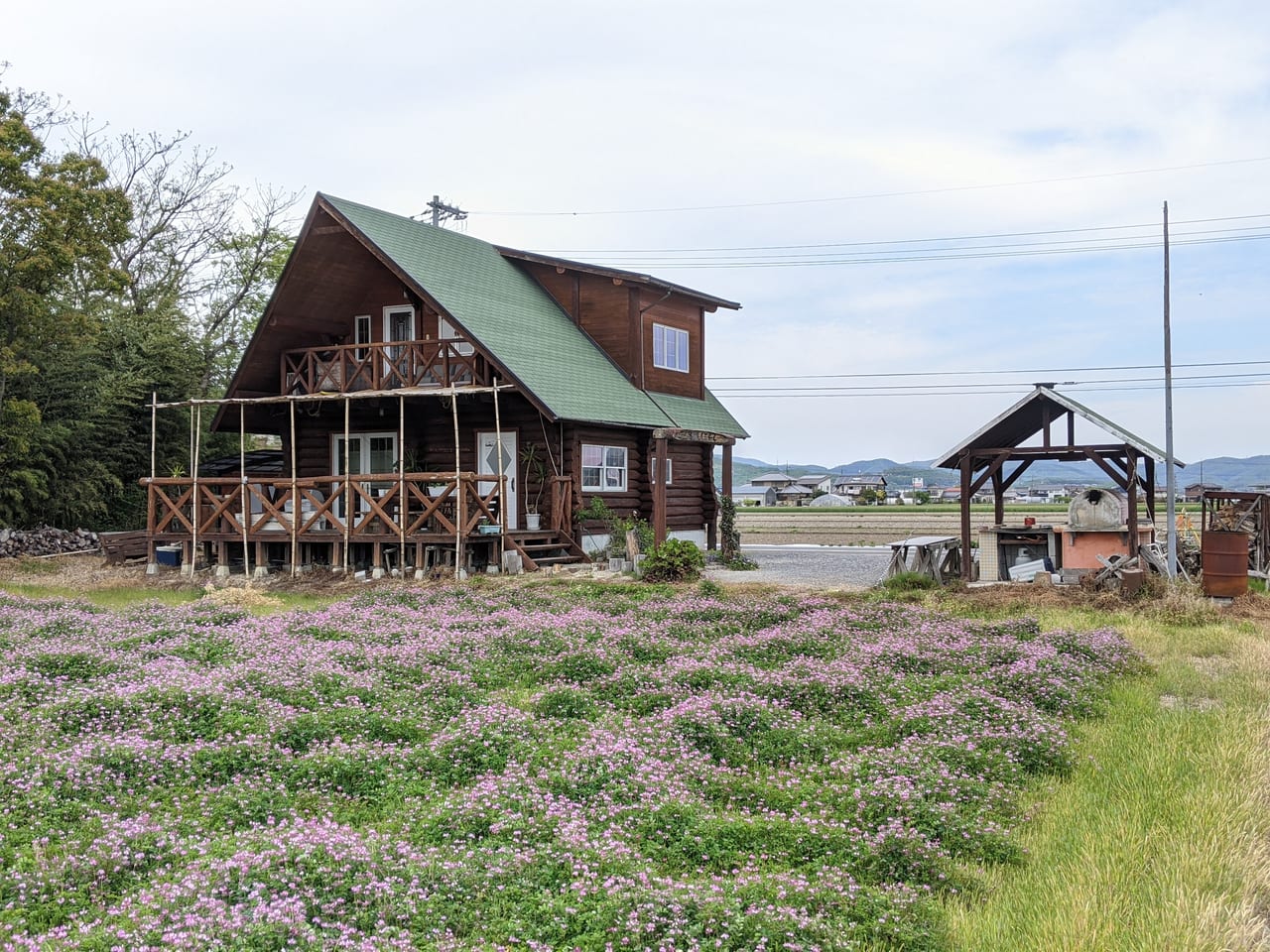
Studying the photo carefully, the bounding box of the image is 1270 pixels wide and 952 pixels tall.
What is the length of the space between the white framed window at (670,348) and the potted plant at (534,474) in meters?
5.77

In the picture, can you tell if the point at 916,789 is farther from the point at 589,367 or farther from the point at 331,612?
the point at 589,367

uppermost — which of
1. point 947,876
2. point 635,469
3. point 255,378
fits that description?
point 255,378

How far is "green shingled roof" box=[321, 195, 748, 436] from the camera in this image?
23.6 meters

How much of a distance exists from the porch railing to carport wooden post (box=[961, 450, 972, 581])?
9621mm

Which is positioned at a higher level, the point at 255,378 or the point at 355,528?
the point at 255,378

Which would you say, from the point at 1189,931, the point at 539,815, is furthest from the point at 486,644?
the point at 1189,931

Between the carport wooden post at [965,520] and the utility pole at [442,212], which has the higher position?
the utility pole at [442,212]

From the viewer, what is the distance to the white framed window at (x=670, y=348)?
29.7 meters

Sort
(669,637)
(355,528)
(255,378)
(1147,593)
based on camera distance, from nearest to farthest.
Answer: (669,637)
(1147,593)
(355,528)
(255,378)

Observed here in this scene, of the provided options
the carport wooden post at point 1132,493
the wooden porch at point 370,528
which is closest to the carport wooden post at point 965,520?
the carport wooden post at point 1132,493

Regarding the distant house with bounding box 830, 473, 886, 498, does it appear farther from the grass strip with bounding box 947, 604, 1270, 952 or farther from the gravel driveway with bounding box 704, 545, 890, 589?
the grass strip with bounding box 947, 604, 1270, 952

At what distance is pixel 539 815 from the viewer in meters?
6.32

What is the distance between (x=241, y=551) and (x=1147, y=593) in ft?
65.5

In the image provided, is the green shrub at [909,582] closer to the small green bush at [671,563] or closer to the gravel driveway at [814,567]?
the gravel driveway at [814,567]
